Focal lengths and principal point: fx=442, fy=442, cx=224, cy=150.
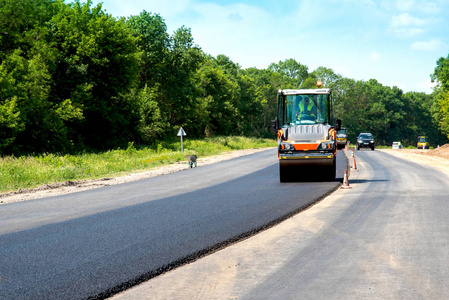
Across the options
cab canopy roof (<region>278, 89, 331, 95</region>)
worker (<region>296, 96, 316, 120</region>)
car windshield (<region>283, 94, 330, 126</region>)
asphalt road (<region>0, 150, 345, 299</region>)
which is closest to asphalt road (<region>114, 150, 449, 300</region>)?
asphalt road (<region>0, 150, 345, 299</region>)

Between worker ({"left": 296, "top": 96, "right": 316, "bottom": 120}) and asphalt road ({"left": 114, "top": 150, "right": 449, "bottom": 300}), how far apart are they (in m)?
6.20

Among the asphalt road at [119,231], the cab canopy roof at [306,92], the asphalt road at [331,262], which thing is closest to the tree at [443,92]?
the cab canopy roof at [306,92]

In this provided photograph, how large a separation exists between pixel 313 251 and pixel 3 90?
94.6ft

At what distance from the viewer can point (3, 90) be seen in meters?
29.8

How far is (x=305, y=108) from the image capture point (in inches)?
624

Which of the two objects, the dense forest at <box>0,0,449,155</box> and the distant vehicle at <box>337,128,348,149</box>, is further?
the distant vehicle at <box>337,128,348,149</box>

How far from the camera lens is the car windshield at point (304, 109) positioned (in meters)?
15.7

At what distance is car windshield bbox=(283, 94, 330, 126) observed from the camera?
15656 mm

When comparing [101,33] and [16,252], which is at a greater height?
[101,33]

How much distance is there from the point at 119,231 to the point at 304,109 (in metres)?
9.53

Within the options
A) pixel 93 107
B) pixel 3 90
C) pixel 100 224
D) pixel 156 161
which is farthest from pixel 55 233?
pixel 93 107

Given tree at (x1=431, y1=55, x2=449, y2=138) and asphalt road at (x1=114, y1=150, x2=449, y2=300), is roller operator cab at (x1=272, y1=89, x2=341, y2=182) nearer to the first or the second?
asphalt road at (x1=114, y1=150, x2=449, y2=300)

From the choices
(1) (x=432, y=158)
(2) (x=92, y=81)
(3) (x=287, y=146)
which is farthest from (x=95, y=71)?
(3) (x=287, y=146)

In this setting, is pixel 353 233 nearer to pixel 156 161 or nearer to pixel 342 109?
pixel 156 161
